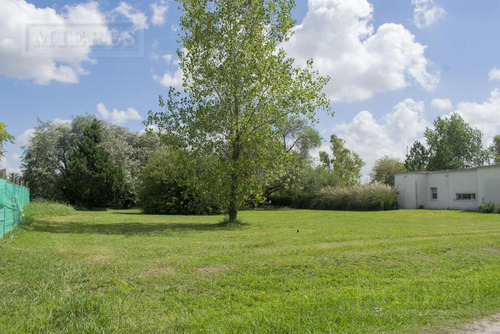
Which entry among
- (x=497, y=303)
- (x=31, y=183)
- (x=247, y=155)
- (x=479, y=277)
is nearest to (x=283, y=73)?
(x=247, y=155)

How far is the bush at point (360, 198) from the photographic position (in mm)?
32688

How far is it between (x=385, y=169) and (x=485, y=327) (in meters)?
56.9

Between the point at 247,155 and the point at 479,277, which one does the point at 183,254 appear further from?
the point at 247,155

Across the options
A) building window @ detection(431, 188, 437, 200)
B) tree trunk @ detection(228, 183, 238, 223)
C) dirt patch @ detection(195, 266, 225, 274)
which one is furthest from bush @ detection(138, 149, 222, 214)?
dirt patch @ detection(195, 266, 225, 274)

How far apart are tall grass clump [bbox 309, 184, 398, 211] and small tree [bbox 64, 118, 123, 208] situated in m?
20.5

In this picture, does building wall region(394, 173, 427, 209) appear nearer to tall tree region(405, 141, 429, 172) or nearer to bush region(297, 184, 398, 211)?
bush region(297, 184, 398, 211)

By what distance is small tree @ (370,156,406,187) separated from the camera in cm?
5762

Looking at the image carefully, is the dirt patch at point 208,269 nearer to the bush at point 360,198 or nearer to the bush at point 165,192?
the bush at point 165,192

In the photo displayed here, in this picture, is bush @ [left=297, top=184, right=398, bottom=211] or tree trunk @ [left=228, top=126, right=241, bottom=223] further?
bush @ [left=297, top=184, right=398, bottom=211]

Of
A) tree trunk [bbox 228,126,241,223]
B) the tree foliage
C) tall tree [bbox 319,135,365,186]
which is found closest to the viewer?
tree trunk [bbox 228,126,241,223]

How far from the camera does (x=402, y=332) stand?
4.34 m

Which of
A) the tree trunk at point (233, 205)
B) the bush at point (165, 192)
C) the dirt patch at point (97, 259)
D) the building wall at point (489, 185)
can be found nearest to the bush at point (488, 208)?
the building wall at point (489, 185)

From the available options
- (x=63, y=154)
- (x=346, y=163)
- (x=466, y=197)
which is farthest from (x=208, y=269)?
(x=346, y=163)

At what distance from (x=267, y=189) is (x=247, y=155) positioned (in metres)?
26.0
